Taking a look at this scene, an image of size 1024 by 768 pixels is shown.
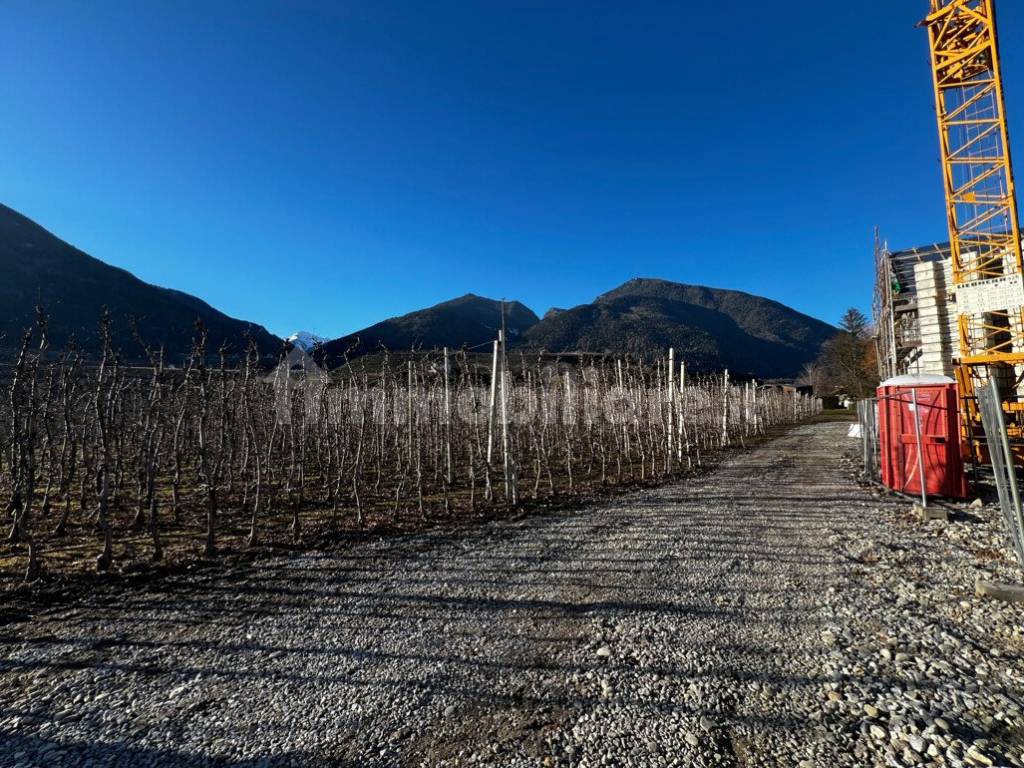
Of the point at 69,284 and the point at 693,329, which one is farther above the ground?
the point at 693,329

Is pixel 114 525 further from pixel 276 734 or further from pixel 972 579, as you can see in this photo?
pixel 972 579

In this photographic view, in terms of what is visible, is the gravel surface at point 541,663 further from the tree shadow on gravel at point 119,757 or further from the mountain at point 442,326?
the mountain at point 442,326

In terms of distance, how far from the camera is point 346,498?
937cm

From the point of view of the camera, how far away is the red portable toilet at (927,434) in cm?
736

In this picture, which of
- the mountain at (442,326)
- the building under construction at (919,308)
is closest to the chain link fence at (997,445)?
the building under construction at (919,308)

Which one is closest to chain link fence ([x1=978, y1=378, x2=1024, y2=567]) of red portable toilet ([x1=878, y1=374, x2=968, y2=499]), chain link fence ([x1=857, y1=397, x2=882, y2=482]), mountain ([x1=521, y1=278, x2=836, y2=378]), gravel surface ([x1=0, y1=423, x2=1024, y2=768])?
gravel surface ([x1=0, y1=423, x2=1024, y2=768])

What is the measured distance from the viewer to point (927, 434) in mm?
7484

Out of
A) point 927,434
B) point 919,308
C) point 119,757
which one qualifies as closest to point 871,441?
point 927,434

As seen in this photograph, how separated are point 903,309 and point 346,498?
84.4ft

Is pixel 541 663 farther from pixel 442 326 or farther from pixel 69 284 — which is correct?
pixel 69 284

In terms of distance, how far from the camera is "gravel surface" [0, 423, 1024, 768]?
7.41 ft

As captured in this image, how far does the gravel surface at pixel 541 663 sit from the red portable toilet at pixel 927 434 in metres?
2.48

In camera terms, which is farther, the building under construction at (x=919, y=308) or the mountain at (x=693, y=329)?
the mountain at (x=693, y=329)

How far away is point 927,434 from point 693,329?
111259mm
